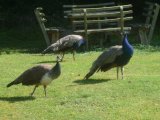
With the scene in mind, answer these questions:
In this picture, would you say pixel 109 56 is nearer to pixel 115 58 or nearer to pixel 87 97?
pixel 115 58

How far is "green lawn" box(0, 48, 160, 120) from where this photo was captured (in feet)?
26.1

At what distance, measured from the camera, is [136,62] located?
13.2 metres

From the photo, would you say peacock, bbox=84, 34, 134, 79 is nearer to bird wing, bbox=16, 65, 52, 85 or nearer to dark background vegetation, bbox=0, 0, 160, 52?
bird wing, bbox=16, 65, 52, 85

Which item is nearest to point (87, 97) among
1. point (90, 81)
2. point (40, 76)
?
point (40, 76)

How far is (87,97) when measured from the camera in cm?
905

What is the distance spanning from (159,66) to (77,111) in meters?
4.79

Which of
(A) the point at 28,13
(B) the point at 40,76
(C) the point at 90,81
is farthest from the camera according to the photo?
(A) the point at 28,13

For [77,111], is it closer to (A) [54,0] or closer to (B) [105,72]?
(B) [105,72]

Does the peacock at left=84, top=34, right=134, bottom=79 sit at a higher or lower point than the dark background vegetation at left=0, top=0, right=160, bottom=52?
higher

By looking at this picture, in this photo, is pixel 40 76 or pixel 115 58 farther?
pixel 115 58

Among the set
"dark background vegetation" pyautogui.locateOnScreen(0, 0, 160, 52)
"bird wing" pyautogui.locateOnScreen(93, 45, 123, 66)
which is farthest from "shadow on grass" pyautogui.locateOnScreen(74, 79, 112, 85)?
"dark background vegetation" pyautogui.locateOnScreen(0, 0, 160, 52)

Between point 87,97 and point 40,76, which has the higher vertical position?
point 40,76

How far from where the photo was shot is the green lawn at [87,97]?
7.96m

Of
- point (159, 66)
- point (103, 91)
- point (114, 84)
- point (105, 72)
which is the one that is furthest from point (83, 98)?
point (159, 66)
